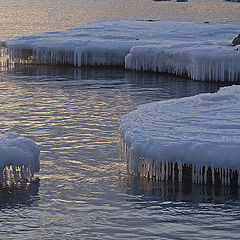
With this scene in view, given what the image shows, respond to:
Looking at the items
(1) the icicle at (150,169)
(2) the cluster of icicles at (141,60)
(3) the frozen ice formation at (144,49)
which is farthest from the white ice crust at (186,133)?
(3) the frozen ice formation at (144,49)

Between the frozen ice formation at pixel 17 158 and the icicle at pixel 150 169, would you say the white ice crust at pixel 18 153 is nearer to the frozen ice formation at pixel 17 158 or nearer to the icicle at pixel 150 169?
the frozen ice formation at pixel 17 158

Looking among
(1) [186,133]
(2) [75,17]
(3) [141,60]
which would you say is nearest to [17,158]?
(1) [186,133]

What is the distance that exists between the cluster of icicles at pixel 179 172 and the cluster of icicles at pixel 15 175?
6.94 feet

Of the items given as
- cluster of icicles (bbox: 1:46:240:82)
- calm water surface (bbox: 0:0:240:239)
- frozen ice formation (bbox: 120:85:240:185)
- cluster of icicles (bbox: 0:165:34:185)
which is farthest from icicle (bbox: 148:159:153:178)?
cluster of icicles (bbox: 1:46:240:82)

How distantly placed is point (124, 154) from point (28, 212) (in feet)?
11.7

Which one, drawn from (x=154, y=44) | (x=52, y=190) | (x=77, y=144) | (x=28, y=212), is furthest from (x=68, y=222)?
(x=154, y=44)

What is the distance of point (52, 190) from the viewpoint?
46.7ft

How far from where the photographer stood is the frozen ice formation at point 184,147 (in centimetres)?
1397

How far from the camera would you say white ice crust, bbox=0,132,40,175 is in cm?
1404

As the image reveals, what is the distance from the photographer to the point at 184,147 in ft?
46.6

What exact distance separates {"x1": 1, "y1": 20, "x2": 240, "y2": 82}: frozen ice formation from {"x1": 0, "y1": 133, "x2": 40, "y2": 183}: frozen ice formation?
52.2 ft

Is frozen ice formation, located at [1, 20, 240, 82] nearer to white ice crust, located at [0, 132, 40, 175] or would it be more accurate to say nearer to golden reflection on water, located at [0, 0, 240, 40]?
white ice crust, located at [0, 132, 40, 175]

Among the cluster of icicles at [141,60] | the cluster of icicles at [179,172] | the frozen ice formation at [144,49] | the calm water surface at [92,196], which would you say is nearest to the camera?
the calm water surface at [92,196]

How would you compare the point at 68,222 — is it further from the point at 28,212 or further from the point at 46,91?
the point at 46,91
